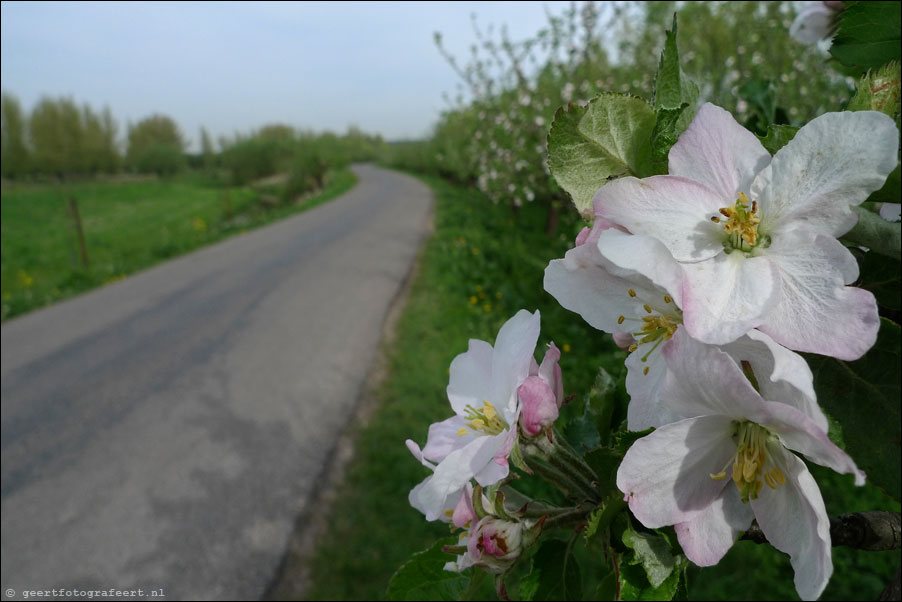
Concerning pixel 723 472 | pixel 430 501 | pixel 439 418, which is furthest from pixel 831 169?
pixel 439 418

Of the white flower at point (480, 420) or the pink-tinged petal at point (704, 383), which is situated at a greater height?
the pink-tinged petal at point (704, 383)

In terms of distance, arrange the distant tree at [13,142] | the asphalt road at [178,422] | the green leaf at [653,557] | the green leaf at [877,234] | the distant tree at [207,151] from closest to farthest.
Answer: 1. the green leaf at [877,234]
2. the green leaf at [653,557]
3. the asphalt road at [178,422]
4. the distant tree at [13,142]
5. the distant tree at [207,151]

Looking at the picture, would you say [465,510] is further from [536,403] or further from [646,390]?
[646,390]

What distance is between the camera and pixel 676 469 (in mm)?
537

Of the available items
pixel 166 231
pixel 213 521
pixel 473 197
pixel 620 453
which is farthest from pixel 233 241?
pixel 620 453

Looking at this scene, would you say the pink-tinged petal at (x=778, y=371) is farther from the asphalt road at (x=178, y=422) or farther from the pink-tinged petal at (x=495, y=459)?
the asphalt road at (x=178, y=422)

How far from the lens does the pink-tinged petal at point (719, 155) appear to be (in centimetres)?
52

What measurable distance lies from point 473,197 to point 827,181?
55.0 feet

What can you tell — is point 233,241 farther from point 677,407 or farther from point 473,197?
point 677,407

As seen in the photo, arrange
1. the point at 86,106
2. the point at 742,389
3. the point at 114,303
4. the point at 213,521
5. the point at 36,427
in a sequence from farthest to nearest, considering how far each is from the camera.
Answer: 1. the point at 86,106
2. the point at 114,303
3. the point at 36,427
4. the point at 213,521
5. the point at 742,389

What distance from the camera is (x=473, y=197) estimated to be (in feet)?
55.8

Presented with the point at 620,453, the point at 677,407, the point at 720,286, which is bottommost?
the point at 620,453

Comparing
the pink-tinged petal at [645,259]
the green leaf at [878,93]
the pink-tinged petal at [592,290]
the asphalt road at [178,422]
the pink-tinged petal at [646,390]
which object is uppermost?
the green leaf at [878,93]

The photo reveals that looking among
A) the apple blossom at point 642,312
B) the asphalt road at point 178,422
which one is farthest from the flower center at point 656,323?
the asphalt road at point 178,422
